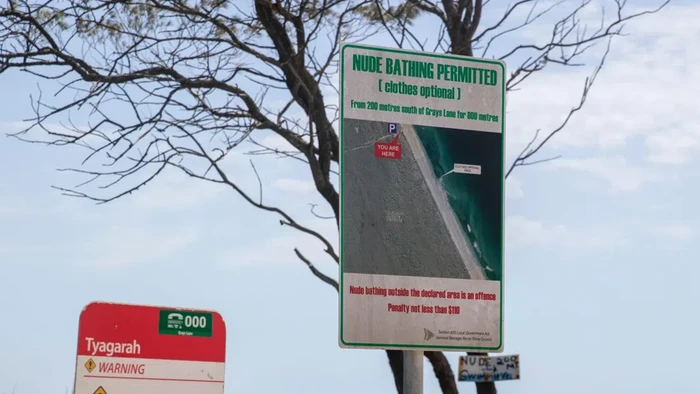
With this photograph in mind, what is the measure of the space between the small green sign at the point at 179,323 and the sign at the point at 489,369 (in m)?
4.15

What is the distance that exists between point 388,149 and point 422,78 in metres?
0.34

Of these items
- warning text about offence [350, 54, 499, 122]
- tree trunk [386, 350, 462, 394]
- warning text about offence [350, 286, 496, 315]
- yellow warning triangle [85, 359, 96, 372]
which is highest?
warning text about offence [350, 54, 499, 122]

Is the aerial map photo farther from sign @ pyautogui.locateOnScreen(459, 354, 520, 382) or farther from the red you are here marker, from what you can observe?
sign @ pyautogui.locateOnScreen(459, 354, 520, 382)

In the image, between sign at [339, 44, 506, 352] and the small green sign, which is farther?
sign at [339, 44, 506, 352]

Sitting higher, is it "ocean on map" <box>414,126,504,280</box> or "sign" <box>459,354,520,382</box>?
"ocean on map" <box>414,126,504,280</box>

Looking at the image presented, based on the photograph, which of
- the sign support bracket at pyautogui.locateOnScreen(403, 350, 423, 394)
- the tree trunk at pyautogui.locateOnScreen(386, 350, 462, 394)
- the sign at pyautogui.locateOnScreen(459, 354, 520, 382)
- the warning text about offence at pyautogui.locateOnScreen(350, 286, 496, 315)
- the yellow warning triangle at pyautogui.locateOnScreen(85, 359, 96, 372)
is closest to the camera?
the yellow warning triangle at pyautogui.locateOnScreen(85, 359, 96, 372)

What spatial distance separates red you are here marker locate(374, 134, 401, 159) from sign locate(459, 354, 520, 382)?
3.54 m

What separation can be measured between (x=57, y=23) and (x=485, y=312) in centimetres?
550

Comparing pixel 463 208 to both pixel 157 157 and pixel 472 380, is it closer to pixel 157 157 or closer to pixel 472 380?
pixel 472 380

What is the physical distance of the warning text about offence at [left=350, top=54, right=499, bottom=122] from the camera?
153 inches

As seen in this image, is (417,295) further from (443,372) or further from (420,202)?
(443,372)

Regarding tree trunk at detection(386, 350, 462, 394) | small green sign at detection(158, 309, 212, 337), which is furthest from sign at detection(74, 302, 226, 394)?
tree trunk at detection(386, 350, 462, 394)

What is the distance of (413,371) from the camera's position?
386 centimetres

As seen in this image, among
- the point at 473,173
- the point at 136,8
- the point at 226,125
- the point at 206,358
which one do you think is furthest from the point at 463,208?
the point at 136,8
